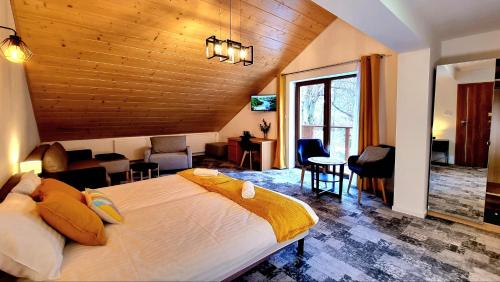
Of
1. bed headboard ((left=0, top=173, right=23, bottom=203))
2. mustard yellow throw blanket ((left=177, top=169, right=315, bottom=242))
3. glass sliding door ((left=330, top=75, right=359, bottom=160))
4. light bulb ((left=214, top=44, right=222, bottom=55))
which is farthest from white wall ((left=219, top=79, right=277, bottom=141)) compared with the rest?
bed headboard ((left=0, top=173, right=23, bottom=203))

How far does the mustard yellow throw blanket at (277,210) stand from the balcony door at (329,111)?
2659mm

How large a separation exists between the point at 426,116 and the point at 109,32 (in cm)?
429

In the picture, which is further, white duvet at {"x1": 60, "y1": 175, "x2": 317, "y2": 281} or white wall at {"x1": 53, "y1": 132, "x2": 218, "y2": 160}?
white wall at {"x1": 53, "y1": 132, "x2": 218, "y2": 160}

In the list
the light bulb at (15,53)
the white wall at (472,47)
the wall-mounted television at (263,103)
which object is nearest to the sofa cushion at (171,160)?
the wall-mounted television at (263,103)

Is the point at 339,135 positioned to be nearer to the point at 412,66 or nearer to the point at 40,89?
the point at 412,66

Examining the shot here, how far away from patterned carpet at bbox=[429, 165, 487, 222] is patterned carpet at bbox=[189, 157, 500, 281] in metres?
0.25

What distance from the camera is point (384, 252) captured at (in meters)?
2.27

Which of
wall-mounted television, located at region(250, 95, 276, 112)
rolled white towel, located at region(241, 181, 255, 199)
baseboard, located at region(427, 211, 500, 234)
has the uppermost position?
wall-mounted television, located at region(250, 95, 276, 112)

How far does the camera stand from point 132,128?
5.87 metres

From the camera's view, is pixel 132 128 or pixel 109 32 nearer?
pixel 109 32

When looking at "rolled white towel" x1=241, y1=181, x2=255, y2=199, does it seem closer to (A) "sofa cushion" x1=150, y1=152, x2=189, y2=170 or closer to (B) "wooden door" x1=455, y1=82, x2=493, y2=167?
(B) "wooden door" x1=455, y1=82, x2=493, y2=167

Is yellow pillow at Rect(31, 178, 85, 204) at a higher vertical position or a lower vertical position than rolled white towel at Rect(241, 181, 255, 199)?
higher

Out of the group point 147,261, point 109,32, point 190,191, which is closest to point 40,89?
point 109,32

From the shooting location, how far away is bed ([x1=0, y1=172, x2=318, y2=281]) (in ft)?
4.23
